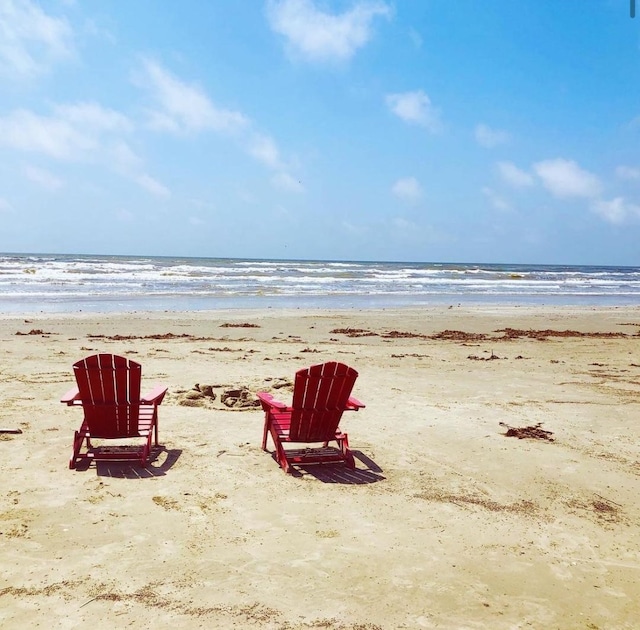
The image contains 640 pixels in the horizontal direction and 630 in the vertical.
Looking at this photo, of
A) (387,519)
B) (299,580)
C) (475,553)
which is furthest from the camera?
(387,519)

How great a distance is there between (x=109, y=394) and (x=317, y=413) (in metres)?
1.76

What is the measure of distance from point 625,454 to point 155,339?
9.11 meters

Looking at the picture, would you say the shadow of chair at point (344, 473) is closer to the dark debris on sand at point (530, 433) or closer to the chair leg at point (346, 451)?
the chair leg at point (346, 451)

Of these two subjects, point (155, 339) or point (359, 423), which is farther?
point (155, 339)

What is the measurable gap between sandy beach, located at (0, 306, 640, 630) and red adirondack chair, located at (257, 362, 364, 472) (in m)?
0.19

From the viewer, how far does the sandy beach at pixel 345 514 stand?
111 inches

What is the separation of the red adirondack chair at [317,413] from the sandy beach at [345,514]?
19cm

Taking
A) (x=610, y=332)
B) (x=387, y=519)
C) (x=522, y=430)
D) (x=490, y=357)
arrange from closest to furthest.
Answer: (x=387, y=519), (x=522, y=430), (x=490, y=357), (x=610, y=332)

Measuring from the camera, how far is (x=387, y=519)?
383 cm

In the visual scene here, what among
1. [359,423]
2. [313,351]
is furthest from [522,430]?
[313,351]

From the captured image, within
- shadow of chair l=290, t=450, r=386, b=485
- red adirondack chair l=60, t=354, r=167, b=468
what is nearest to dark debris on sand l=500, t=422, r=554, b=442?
shadow of chair l=290, t=450, r=386, b=485

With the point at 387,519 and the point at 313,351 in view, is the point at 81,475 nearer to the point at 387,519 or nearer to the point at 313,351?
the point at 387,519

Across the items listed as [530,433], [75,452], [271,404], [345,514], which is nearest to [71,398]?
[75,452]

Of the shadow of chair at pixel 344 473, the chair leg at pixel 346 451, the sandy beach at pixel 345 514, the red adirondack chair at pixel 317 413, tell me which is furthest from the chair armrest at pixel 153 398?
the chair leg at pixel 346 451
